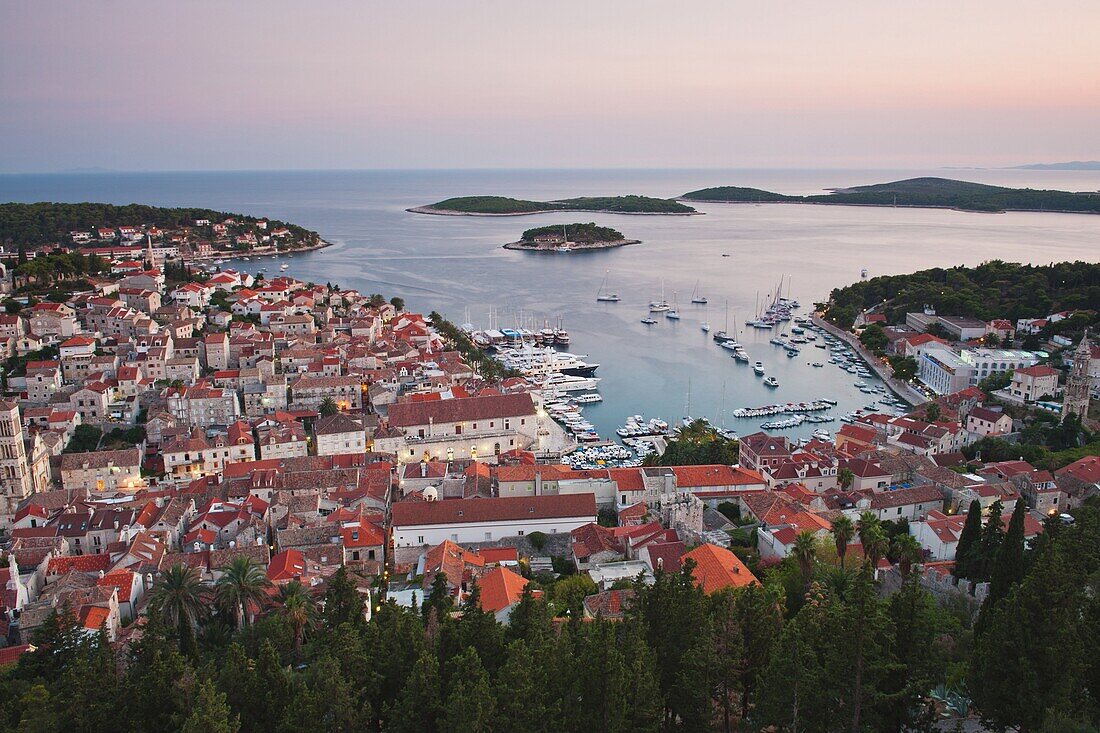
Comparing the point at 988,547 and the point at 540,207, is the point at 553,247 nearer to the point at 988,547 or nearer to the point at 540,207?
the point at 540,207

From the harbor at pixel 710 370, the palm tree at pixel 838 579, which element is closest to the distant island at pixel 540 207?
the harbor at pixel 710 370

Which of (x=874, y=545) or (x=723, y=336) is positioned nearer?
(x=874, y=545)

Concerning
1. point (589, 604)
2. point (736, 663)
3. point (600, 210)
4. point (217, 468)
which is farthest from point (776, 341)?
point (600, 210)

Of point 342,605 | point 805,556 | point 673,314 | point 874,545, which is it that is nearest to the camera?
point 342,605

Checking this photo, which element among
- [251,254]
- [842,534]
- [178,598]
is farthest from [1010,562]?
[251,254]

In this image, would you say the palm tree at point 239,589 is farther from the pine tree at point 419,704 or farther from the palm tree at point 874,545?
the palm tree at point 874,545

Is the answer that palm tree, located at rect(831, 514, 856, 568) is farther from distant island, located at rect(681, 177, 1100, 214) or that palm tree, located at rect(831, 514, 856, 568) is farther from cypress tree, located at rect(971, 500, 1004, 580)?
distant island, located at rect(681, 177, 1100, 214)
